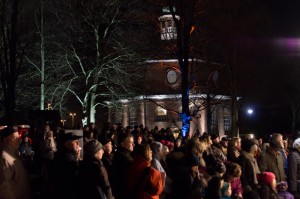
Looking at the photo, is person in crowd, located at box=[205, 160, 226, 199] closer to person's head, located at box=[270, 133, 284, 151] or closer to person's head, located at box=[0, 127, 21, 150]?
person's head, located at box=[270, 133, 284, 151]

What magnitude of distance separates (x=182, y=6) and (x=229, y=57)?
323 inches

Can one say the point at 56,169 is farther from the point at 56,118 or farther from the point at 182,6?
the point at 182,6

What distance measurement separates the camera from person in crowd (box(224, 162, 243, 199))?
323 inches

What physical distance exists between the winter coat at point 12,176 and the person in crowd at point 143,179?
5.70ft

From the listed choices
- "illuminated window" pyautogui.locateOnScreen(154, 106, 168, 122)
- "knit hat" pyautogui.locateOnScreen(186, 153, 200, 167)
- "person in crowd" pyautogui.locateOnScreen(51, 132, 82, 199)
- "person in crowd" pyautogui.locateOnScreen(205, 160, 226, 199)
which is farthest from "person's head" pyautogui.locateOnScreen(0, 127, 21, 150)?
"illuminated window" pyautogui.locateOnScreen(154, 106, 168, 122)

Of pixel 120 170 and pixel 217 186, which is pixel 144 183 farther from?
pixel 217 186

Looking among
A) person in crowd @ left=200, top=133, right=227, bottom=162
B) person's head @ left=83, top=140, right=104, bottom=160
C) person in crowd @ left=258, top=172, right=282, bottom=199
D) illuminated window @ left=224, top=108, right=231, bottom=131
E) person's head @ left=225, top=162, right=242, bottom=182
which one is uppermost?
illuminated window @ left=224, top=108, right=231, bottom=131

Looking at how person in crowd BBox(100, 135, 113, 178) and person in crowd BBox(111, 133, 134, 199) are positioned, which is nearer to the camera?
person in crowd BBox(111, 133, 134, 199)

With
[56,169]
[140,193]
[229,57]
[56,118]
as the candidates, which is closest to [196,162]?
[140,193]

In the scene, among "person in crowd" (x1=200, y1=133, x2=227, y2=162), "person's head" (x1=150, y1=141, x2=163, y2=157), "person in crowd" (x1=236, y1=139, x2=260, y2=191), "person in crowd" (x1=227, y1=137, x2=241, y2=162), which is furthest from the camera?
"person in crowd" (x1=227, y1=137, x2=241, y2=162)

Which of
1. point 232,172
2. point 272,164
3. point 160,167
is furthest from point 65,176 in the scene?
point 272,164

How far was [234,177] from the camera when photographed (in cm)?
827

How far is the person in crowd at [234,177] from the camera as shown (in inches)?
323

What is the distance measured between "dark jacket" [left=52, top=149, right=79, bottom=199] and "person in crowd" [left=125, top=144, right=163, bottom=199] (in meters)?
0.90
